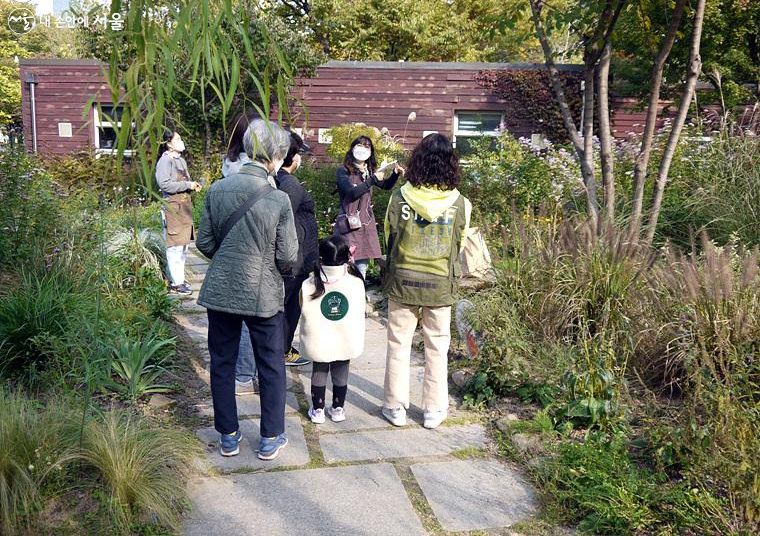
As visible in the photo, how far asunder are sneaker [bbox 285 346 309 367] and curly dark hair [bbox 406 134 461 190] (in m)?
1.94

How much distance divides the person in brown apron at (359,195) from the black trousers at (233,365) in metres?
2.31

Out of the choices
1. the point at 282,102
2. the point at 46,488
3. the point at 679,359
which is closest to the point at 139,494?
the point at 46,488

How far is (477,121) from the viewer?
1781 cm

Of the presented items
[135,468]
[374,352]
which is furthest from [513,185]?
[135,468]

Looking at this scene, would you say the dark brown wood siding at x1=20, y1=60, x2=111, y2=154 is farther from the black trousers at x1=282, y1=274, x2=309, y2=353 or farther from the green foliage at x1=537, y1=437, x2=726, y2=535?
the green foliage at x1=537, y1=437, x2=726, y2=535

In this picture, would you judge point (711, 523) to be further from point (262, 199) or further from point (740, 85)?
point (740, 85)

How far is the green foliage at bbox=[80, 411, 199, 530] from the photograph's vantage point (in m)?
3.00

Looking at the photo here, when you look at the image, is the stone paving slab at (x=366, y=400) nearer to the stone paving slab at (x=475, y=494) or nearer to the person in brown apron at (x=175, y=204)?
the stone paving slab at (x=475, y=494)

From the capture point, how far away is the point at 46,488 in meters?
2.98

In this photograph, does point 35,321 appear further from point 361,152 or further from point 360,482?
point 361,152

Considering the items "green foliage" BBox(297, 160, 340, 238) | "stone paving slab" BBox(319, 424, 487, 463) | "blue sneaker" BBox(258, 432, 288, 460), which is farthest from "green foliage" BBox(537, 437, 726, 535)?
"green foliage" BBox(297, 160, 340, 238)

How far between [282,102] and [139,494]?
6.36 feet

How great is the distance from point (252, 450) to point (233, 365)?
51 centimetres

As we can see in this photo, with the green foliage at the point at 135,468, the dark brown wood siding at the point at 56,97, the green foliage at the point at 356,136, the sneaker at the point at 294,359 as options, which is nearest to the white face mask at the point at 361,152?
the sneaker at the point at 294,359
